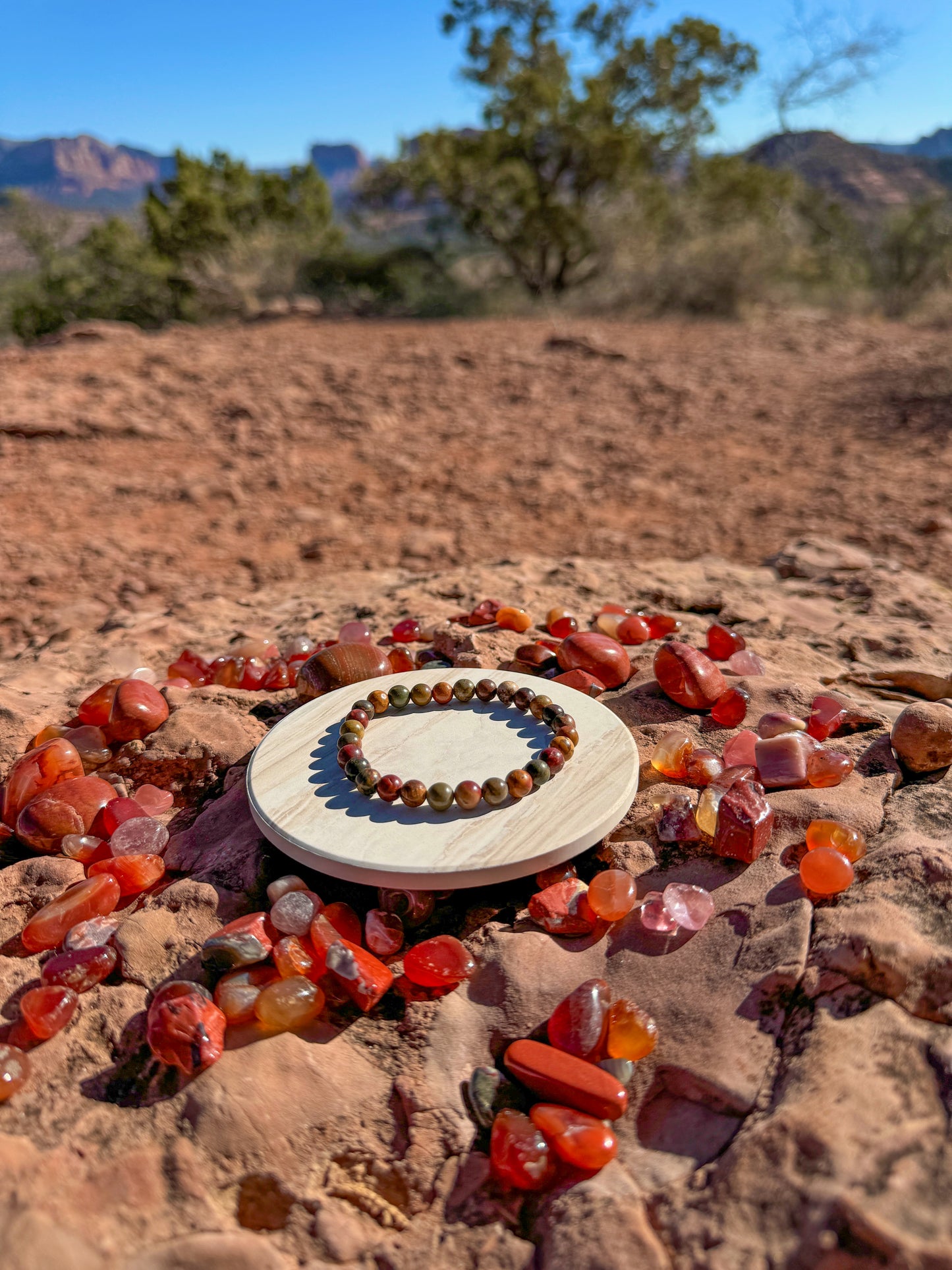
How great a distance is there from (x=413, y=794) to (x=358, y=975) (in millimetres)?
365

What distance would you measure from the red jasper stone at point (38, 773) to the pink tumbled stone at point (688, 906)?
1.46 m

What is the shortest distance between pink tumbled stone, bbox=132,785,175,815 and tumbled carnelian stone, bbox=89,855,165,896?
0.65ft

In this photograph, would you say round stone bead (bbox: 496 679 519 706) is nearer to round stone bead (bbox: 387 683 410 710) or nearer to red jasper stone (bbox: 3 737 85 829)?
round stone bead (bbox: 387 683 410 710)

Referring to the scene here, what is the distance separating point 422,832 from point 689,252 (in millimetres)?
10288

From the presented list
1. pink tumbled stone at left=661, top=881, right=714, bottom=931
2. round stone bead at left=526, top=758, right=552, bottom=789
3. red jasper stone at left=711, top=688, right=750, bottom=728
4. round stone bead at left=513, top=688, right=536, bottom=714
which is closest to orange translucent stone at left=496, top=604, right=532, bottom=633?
round stone bead at left=513, top=688, right=536, bottom=714

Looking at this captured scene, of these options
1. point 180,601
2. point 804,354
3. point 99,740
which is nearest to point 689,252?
point 804,354

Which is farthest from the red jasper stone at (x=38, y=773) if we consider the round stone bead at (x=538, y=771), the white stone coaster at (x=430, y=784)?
the round stone bead at (x=538, y=771)

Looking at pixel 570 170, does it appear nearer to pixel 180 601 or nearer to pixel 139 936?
pixel 180 601

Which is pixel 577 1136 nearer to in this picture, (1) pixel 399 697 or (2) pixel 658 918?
(2) pixel 658 918

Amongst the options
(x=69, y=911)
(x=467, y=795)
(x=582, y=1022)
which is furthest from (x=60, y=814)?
(x=582, y=1022)

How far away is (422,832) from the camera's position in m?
1.62

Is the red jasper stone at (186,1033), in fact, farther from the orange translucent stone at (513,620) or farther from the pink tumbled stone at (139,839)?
the orange translucent stone at (513,620)

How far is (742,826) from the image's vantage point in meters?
1.67

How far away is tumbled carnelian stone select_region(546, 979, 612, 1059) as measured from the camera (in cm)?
134
